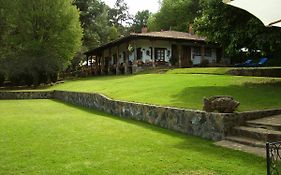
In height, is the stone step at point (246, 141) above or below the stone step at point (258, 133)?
below

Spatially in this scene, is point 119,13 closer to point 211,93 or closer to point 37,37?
point 37,37

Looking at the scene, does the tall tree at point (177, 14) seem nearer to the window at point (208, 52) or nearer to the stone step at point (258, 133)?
the window at point (208, 52)

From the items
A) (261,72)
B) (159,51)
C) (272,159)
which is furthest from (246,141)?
(159,51)

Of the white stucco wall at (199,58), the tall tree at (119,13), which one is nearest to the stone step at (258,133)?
the white stucco wall at (199,58)

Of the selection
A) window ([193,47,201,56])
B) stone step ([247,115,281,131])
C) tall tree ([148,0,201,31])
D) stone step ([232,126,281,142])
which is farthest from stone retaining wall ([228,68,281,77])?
tall tree ([148,0,201,31])

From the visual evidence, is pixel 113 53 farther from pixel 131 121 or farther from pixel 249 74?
pixel 131 121

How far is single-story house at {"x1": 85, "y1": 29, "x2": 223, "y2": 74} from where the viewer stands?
39.7 meters

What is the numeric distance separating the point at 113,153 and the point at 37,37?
34.9 meters

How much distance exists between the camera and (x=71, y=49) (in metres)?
43.2

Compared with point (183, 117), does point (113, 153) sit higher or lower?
lower

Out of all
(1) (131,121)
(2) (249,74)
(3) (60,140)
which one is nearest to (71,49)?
(2) (249,74)

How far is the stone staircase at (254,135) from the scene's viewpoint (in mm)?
10102

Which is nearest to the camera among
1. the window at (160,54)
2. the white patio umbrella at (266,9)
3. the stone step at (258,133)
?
the white patio umbrella at (266,9)

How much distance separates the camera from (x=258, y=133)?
34.4 feet
